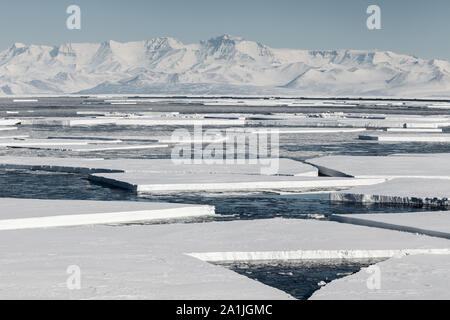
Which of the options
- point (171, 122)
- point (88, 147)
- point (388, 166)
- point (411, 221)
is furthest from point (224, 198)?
point (171, 122)

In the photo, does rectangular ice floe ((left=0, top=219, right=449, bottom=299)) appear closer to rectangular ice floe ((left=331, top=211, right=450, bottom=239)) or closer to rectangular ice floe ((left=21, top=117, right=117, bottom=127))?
rectangular ice floe ((left=331, top=211, right=450, bottom=239))

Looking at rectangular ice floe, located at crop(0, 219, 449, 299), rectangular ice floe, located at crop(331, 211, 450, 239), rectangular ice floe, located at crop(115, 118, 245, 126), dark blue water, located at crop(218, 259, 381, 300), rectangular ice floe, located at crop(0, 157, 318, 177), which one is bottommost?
dark blue water, located at crop(218, 259, 381, 300)

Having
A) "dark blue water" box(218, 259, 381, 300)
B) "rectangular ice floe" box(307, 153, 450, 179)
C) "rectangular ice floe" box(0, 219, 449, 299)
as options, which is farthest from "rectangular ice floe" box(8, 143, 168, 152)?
"dark blue water" box(218, 259, 381, 300)

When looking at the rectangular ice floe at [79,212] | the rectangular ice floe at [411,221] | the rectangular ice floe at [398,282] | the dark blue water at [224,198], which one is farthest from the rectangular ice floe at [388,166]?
the rectangular ice floe at [398,282]

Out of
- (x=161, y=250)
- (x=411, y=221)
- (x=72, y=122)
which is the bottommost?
(x=161, y=250)

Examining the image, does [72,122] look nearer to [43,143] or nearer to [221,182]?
[43,143]
